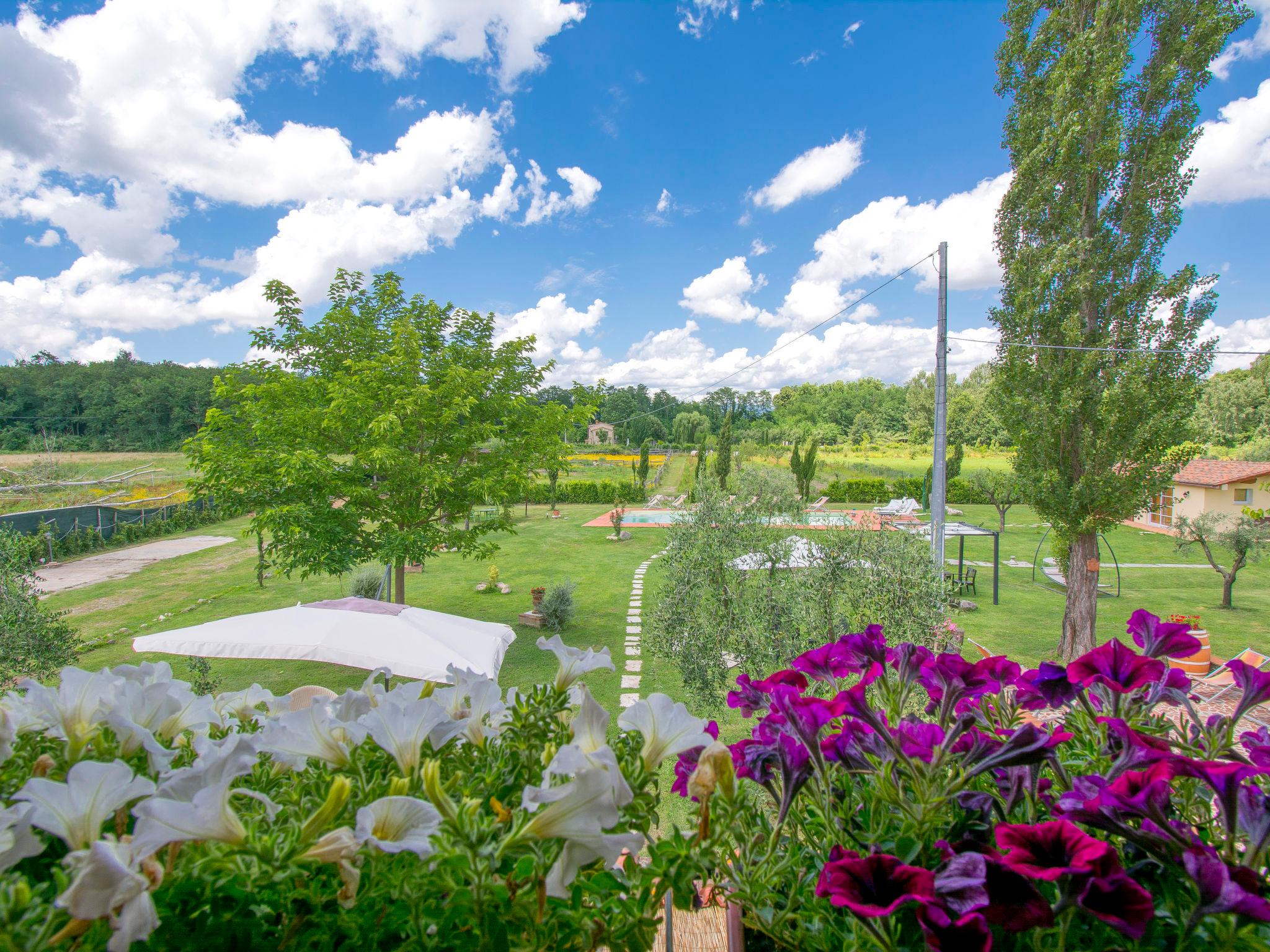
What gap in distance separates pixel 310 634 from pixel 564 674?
22.7ft

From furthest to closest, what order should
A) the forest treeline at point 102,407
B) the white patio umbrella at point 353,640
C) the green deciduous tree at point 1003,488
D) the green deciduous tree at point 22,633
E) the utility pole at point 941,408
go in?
the forest treeline at point 102,407 < the green deciduous tree at point 1003,488 < the utility pole at point 941,408 < the white patio umbrella at point 353,640 < the green deciduous tree at point 22,633

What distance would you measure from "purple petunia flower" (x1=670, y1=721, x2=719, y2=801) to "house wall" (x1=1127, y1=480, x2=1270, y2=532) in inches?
1120

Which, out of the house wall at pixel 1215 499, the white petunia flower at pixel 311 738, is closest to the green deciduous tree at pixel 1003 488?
the house wall at pixel 1215 499

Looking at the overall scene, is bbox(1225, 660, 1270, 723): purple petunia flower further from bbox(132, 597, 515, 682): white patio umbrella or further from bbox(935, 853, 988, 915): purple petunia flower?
bbox(132, 597, 515, 682): white patio umbrella

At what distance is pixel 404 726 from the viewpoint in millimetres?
995

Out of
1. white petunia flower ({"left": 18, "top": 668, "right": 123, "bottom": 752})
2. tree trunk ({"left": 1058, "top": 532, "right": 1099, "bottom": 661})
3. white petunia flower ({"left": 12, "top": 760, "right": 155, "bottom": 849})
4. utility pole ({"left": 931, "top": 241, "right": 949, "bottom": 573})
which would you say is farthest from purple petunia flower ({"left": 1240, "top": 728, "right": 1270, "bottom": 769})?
tree trunk ({"left": 1058, "top": 532, "right": 1099, "bottom": 661})

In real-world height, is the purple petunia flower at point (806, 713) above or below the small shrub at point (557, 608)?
above

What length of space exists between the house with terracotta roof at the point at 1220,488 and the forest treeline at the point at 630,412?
940cm

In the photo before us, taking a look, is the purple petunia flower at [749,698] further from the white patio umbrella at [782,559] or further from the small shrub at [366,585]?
the small shrub at [366,585]

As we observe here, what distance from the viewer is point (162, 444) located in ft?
173

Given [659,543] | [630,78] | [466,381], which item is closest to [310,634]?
[466,381]

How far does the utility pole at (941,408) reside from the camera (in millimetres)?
8727

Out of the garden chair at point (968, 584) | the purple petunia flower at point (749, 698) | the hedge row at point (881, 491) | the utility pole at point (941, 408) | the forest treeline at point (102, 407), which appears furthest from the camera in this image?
the forest treeline at point (102, 407)

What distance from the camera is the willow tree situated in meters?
9.01
